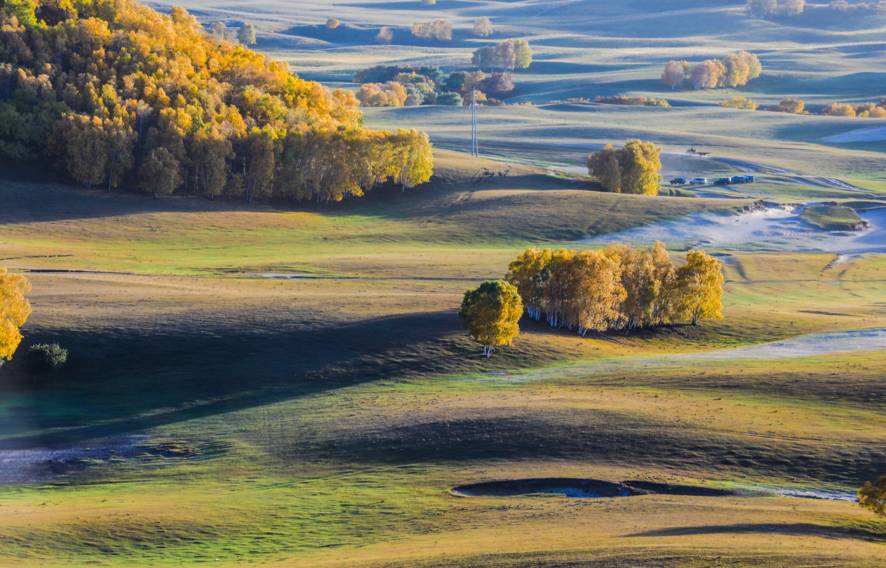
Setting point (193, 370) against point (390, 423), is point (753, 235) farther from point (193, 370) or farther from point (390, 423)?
point (390, 423)

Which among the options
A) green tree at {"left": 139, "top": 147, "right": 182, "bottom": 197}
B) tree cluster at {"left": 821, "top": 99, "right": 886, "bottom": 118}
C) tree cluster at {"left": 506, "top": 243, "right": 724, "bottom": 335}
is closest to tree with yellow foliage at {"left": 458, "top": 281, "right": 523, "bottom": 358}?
tree cluster at {"left": 506, "top": 243, "right": 724, "bottom": 335}

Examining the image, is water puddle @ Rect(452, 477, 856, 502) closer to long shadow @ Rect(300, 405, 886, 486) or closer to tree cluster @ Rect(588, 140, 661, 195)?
long shadow @ Rect(300, 405, 886, 486)

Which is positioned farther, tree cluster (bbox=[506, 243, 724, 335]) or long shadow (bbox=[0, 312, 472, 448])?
tree cluster (bbox=[506, 243, 724, 335])

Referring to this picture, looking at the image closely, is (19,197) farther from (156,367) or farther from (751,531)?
(751,531)

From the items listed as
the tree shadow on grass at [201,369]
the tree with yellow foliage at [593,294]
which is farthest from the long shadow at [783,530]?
the tree with yellow foliage at [593,294]

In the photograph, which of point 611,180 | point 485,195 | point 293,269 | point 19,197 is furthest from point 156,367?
point 611,180

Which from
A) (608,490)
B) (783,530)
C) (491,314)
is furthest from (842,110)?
(783,530)

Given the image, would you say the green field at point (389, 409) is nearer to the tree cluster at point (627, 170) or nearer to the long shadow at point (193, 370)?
the long shadow at point (193, 370)
